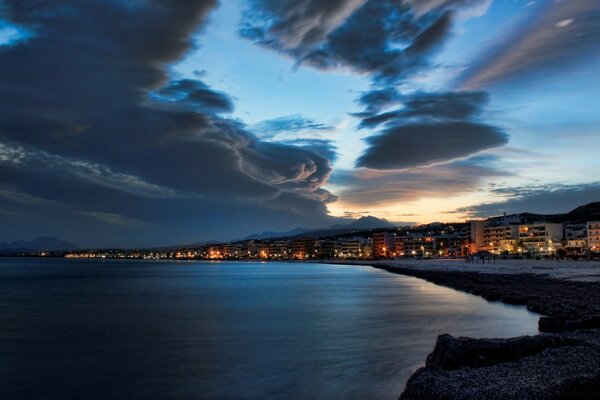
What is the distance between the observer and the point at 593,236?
151 metres

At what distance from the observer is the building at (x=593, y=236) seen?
488 feet

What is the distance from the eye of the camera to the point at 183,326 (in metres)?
30.0

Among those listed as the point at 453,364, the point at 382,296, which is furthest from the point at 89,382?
the point at 382,296

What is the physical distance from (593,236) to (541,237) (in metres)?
21.3

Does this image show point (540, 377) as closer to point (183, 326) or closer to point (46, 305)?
point (183, 326)

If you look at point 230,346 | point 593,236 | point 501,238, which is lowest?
point 230,346

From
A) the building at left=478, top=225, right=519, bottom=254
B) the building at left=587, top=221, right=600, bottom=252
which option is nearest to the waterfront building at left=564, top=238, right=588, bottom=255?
the building at left=587, top=221, right=600, bottom=252

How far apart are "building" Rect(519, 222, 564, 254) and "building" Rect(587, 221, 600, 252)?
12.6 meters

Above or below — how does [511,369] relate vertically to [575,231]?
below

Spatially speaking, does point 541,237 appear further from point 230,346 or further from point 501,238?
point 230,346

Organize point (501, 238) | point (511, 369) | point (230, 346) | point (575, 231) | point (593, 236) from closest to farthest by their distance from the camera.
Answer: point (511, 369)
point (230, 346)
point (593, 236)
point (575, 231)
point (501, 238)

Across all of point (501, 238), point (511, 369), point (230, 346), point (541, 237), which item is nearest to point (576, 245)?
point (541, 237)

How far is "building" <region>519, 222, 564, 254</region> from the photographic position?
547ft

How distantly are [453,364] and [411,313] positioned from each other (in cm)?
2258
